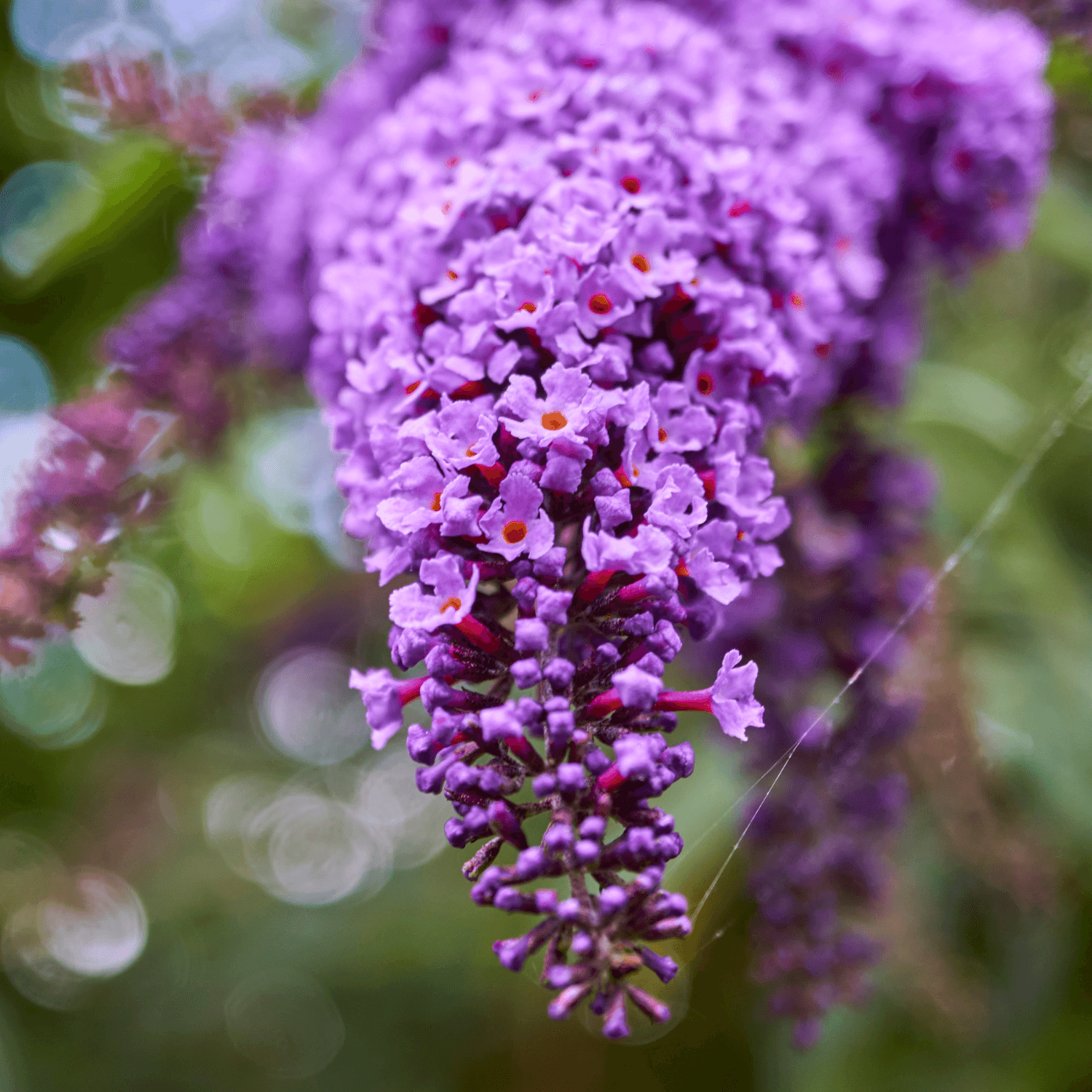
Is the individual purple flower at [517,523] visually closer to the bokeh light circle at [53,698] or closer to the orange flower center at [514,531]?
the orange flower center at [514,531]

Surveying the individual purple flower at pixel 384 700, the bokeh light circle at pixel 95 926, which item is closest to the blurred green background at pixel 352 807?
the bokeh light circle at pixel 95 926

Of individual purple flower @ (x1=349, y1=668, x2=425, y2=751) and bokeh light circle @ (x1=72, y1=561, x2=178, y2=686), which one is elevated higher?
individual purple flower @ (x1=349, y1=668, x2=425, y2=751)

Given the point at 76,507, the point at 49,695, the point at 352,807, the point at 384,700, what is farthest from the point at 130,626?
the point at 352,807

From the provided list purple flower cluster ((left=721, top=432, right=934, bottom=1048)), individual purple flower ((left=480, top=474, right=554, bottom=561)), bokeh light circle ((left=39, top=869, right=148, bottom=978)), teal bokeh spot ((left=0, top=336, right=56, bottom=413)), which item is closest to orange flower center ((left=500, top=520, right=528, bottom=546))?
individual purple flower ((left=480, top=474, right=554, bottom=561))

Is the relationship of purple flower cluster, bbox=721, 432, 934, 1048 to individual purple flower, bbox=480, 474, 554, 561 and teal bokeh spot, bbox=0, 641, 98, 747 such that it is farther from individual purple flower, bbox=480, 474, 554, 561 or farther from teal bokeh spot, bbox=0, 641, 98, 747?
teal bokeh spot, bbox=0, 641, 98, 747

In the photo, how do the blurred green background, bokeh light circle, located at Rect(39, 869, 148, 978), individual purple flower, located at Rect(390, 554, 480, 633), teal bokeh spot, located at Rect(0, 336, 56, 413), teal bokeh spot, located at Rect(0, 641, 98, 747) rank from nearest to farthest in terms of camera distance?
individual purple flower, located at Rect(390, 554, 480, 633), teal bokeh spot, located at Rect(0, 641, 98, 747), the blurred green background, teal bokeh spot, located at Rect(0, 336, 56, 413), bokeh light circle, located at Rect(39, 869, 148, 978)

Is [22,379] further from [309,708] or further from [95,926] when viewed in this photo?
[95,926]
